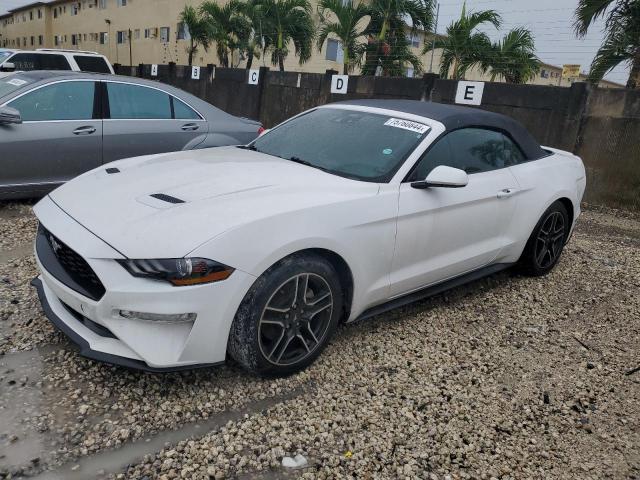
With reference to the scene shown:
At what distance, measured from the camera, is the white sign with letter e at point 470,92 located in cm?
832

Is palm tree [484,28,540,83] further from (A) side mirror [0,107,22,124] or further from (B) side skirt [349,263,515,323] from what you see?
(A) side mirror [0,107,22,124]

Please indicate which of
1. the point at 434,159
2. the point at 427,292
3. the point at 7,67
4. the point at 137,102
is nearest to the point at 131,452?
the point at 427,292

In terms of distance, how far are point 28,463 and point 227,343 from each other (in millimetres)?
950

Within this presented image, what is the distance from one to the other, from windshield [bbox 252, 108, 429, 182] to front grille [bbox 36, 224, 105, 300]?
151 centimetres

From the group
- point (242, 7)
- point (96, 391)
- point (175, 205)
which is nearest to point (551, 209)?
point (175, 205)

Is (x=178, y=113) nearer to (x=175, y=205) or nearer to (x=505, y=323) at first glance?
(x=175, y=205)

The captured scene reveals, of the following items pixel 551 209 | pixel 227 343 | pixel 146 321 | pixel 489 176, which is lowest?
pixel 227 343

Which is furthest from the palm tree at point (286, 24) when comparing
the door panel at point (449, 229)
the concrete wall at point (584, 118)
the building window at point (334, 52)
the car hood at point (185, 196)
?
the car hood at point (185, 196)

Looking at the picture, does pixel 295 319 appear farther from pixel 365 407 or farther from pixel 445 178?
pixel 445 178

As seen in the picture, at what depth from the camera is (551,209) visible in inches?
170

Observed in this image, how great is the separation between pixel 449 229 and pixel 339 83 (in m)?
7.80

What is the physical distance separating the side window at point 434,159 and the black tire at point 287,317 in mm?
903

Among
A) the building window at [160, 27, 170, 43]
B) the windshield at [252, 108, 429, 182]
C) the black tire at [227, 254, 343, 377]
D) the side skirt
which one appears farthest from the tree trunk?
the building window at [160, 27, 170, 43]

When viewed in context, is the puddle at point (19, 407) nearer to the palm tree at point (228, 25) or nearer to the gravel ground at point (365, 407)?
the gravel ground at point (365, 407)
